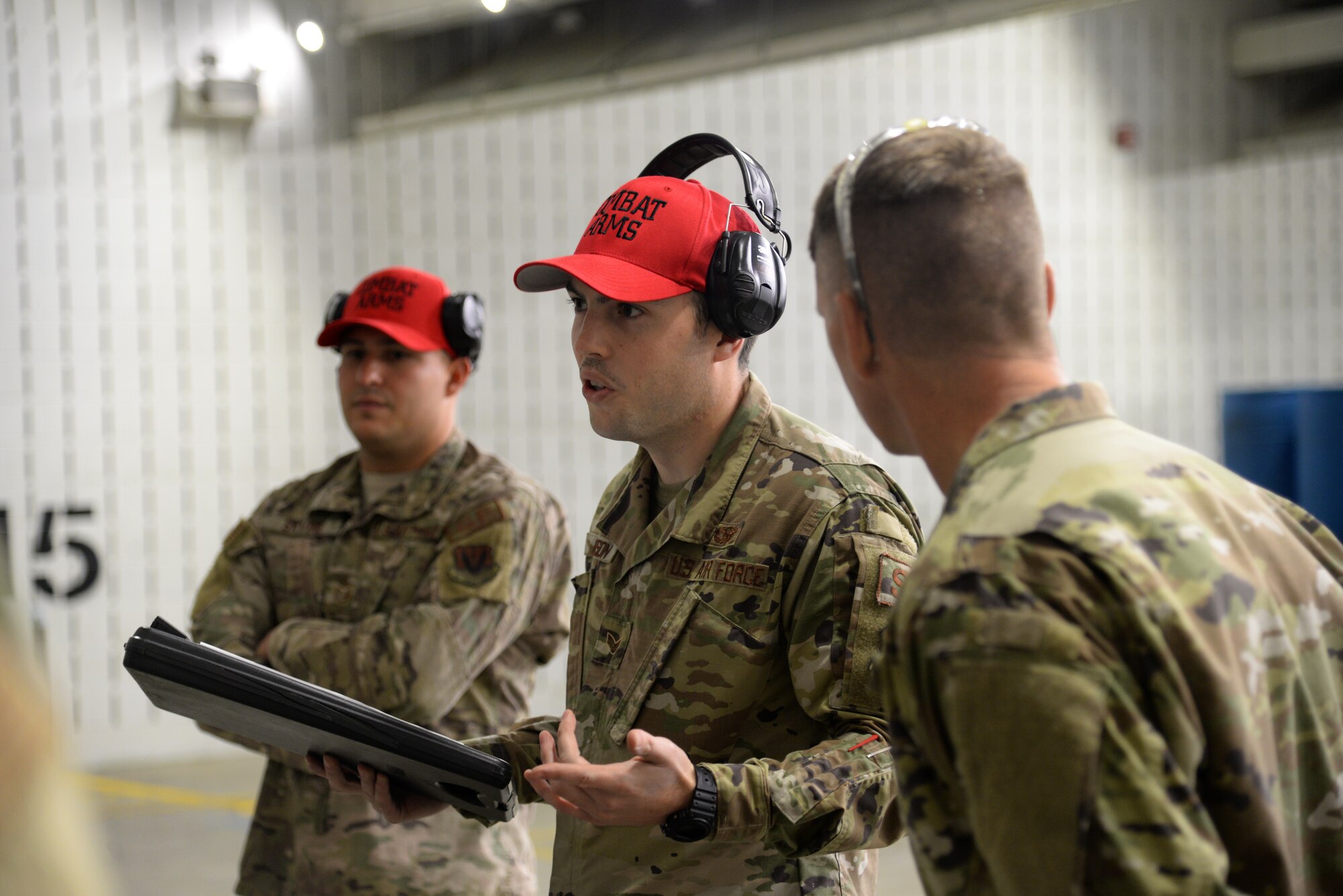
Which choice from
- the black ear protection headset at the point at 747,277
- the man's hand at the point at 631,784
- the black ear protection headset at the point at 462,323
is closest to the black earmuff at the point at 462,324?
the black ear protection headset at the point at 462,323

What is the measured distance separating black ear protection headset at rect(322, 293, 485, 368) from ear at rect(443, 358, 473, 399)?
1 centimetres

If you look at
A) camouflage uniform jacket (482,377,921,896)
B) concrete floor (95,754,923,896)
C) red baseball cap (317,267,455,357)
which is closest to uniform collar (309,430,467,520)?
red baseball cap (317,267,455,357)

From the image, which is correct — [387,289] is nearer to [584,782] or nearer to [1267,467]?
[584,782]

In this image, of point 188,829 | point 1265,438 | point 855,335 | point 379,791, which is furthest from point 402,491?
point 1265,438

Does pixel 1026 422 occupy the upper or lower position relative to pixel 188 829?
upper

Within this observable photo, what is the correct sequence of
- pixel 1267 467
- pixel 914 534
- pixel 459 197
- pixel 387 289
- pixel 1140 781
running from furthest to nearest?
1. pixel 459 197
2. pixel 1267 467
3. pixel 387 289
4. pixel 914 534
5. pixel 1140 781

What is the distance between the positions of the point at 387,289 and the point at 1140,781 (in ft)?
6.95

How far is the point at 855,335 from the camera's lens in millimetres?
1051

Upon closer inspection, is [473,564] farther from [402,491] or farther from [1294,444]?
[1294,444]

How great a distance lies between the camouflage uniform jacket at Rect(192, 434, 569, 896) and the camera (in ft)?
7.29

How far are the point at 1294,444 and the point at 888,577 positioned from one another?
3.62m

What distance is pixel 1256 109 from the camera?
846cm

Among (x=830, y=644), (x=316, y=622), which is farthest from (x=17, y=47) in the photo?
(x=830, y=644)

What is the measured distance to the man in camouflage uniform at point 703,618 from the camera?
1.40 metres
